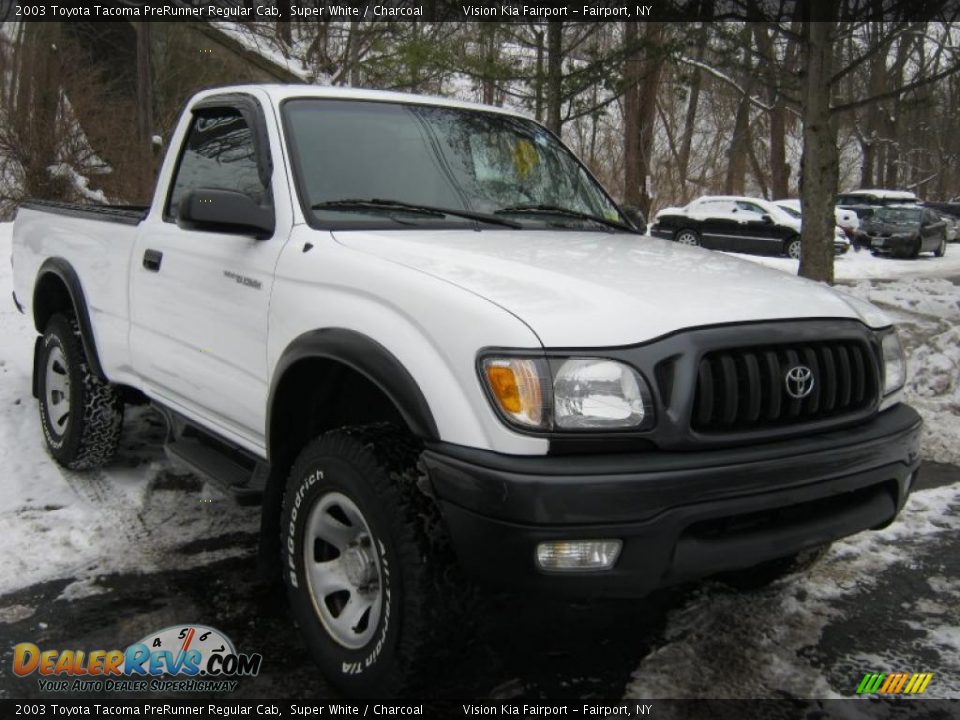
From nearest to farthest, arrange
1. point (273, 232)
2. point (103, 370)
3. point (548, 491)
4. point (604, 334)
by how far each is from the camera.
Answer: point (548, 491)
point (604, 334)
point (273, 232)
point (103, 370)

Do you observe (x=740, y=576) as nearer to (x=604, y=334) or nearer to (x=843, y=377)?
(x=843, y=377)

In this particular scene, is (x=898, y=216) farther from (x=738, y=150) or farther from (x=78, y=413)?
(x=78, y=413)

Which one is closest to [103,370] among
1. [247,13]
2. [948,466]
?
[948,466]

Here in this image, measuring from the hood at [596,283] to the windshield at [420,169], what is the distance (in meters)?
0.21

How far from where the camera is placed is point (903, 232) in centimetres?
2403

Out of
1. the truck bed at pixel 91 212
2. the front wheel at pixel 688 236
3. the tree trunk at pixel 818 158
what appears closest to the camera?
the truck bed at pixel 91 212

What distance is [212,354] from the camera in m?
3.54

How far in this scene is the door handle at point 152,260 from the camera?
3.92 m

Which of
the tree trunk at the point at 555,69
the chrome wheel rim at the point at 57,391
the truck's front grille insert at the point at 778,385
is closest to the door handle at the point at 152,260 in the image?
the chrome wheel rim at the point at 57,391

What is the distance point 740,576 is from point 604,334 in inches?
A: 67.0

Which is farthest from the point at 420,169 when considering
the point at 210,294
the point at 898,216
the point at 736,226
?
the point at 898,216

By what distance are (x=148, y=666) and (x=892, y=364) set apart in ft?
9.07

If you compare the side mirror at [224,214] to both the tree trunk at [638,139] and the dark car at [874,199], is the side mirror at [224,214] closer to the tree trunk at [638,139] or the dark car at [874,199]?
the tree trunk at [638,139]

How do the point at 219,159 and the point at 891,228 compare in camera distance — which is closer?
the point at 219,159
